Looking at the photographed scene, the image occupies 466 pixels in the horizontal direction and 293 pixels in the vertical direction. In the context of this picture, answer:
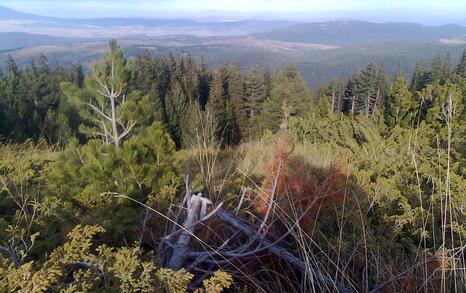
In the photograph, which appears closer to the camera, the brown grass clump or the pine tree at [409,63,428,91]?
the brown grass clump

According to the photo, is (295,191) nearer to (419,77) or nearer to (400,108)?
(400,108)

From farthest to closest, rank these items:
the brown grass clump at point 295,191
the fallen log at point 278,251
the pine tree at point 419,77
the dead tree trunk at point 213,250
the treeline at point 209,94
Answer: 1. the pine tree at point 419,77
2. the treeline at point 209,94
3. the brown grass clump at point 295,191
4. the dead tree trunk at point 213,250
5. the fallen log at point 278,251

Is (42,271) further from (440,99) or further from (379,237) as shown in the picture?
(440,99)

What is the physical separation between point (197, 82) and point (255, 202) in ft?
133

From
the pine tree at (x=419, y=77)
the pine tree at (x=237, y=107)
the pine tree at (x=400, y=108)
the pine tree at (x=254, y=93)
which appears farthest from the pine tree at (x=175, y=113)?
the pine tree at (x=419, y=77)

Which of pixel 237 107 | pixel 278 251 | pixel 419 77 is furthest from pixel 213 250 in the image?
pixel 419 77

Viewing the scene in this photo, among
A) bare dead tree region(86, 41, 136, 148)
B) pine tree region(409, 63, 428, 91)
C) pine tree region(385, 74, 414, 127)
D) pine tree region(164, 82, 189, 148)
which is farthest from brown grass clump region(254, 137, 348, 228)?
pine tree region(409, 63, 428, 91)

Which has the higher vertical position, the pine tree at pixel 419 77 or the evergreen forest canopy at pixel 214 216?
the evergreen forest canopy at pixel 214 216

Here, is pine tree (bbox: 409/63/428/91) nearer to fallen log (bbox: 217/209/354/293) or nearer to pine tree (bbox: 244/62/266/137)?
pine tree (bbox: 244/62/266/137)

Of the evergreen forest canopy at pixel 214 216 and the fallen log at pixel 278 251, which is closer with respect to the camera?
the evergreen forest canopy at pixel 214 216

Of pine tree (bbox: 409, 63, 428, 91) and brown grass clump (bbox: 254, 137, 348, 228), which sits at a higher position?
brown grass clump (bbox: 254, 137, 348, 228)

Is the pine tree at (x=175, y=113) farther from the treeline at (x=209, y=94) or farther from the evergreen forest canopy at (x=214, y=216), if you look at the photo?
the evergreen forest canopy at (x=214, y=216)

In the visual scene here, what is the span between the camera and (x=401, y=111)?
17.4m

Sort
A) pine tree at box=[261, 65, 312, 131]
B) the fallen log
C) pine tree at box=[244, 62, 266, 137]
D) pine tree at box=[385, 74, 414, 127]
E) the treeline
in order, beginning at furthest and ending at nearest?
pine tree at box=[244, 62, 266, 137]
the treeline
pine tree at box=[261, 65, 312, 131]
pine tree at box=[385, 74, 414, 127]
the fallen log
